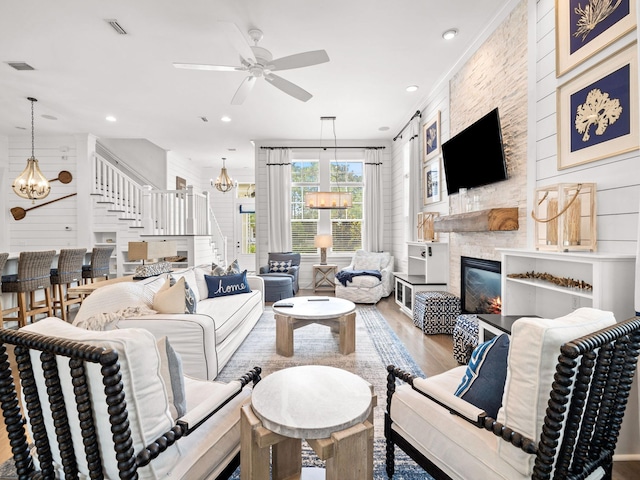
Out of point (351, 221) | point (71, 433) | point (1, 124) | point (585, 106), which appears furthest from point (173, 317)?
point (1, 124)

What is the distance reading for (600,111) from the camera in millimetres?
2016

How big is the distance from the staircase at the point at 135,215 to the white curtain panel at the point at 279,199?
1711 mm

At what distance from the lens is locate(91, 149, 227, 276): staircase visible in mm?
6500

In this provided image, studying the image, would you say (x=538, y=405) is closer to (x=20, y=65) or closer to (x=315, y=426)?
(x=315, y=426)

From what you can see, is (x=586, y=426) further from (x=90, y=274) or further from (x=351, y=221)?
(x=351, y=221)

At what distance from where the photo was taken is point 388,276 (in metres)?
6.02

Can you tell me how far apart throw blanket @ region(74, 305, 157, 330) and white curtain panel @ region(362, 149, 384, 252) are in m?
→ 4.98

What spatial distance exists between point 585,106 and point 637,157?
550mm

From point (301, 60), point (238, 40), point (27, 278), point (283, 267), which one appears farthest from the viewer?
point (283, 267)

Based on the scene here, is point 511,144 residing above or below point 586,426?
above

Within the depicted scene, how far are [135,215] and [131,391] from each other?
6.79m

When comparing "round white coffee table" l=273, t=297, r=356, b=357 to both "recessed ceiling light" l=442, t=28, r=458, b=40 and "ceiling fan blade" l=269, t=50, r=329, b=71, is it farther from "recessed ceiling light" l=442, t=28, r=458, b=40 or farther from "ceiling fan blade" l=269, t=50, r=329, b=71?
"recessed ceiling light" l=442, t=28, r=458, b=40

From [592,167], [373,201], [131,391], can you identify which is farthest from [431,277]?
[131,391]

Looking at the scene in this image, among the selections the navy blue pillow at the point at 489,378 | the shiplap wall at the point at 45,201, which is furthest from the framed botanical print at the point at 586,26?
the shiplap wall at the point at 45,201
